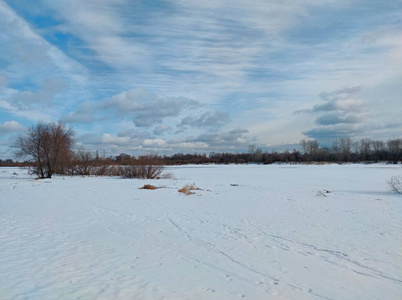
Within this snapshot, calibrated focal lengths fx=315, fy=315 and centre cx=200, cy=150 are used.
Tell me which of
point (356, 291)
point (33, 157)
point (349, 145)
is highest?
point (349, 145)

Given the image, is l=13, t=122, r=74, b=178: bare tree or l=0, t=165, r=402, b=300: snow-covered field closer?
l=0, t=165, r=402, b=300: snow-covered field

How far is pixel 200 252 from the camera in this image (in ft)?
22.7

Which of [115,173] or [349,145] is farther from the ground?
[349,145]

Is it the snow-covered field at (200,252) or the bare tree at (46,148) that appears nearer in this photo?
the snow-covered field at (200,252)

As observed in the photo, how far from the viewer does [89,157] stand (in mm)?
39125

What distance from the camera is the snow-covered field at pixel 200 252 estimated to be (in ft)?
16.1

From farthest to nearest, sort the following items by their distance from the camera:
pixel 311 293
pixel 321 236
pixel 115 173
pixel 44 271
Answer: pixel 115 173 → pixel 321 236 → pixel 44 271 → pixel 311 293

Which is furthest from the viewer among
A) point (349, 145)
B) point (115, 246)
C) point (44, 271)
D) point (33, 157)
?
point (349, 145)

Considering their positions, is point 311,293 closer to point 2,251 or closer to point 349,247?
point 349,247

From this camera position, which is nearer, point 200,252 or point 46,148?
point 200,252

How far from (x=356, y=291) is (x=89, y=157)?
124ft

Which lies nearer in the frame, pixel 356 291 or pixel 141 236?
pixel 356 291

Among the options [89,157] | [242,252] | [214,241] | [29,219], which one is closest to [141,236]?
[214,241]

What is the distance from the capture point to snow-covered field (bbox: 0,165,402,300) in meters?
4.92
